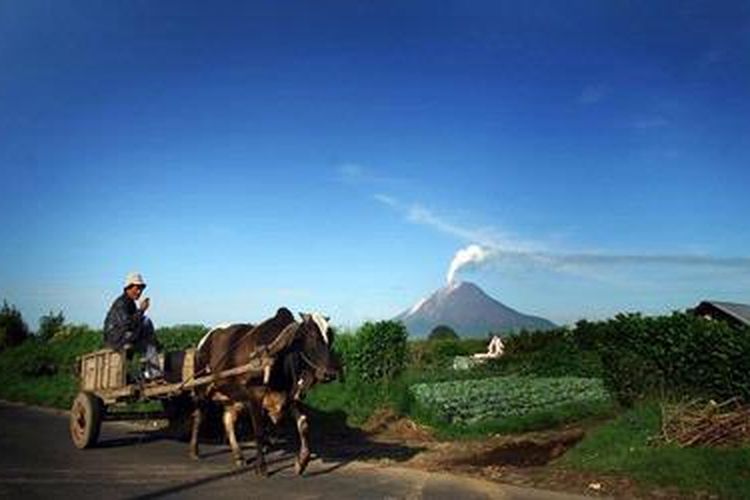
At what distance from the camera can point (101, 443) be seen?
16516mm

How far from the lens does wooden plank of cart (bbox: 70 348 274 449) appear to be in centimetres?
1456

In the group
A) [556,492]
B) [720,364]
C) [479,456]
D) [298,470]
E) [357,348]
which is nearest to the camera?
[556,492]

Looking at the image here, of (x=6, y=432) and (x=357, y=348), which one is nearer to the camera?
(x=6, y=432)

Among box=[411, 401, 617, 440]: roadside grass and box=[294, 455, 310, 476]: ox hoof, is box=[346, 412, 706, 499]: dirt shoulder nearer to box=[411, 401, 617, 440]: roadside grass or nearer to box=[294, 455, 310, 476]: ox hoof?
box=[411, 401, 617, 440]: roadside grass

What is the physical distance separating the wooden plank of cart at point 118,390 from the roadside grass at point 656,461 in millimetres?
5849

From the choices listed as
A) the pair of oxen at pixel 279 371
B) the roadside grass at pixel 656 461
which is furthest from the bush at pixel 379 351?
the pair of oxen at pixel 279 371

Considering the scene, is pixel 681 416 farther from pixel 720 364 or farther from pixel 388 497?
pixel 388 497

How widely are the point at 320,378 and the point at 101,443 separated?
594 cm

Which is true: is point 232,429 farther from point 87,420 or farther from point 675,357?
point 675,357

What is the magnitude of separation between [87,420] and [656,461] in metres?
9.29

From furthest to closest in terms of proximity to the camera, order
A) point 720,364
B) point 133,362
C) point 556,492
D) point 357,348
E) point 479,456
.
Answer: point 357,348 < point 133,362 < point 720,364 < point 479,456 < point 556,492

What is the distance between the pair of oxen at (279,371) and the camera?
1295 cm

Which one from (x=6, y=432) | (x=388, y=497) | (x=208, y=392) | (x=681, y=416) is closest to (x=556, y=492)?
(x=388, y=497)

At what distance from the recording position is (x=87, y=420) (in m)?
15.2
